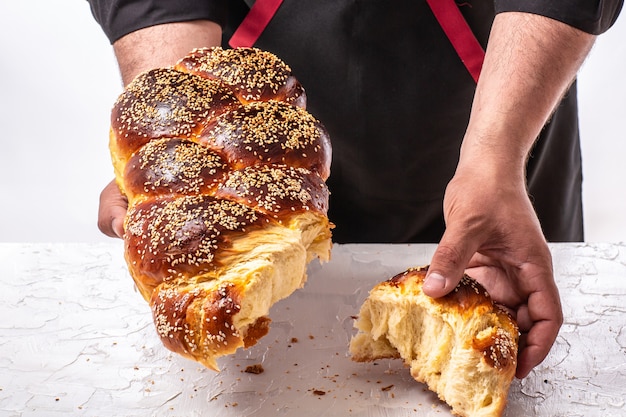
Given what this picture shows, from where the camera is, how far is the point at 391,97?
2.02 metres

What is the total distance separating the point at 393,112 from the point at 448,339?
78cm

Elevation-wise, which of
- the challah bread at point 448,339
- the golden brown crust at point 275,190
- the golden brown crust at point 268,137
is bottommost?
the challah bread at point 448,339

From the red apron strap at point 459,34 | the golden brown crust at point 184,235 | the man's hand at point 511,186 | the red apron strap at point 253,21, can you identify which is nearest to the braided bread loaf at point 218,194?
the golden brown crust at point 184,235

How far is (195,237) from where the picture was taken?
4.16 ft

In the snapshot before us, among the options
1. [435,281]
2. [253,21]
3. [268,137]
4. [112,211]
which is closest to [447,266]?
[435,281]

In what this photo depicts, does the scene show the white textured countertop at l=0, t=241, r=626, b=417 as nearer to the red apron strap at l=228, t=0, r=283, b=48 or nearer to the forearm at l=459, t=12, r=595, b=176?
the forearm at l=459, t=12, r=595, b=176

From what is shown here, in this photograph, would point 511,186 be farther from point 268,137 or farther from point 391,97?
point 391,97

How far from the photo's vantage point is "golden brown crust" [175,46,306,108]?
5.00ft

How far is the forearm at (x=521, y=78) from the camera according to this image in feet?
5.34

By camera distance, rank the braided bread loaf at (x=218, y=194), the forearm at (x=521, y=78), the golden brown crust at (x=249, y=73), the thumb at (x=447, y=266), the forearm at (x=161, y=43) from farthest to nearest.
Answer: the forearm at (x=161, y=43) < the forearm at (x=521, y=78) < the golden brown crust at (x=249, y=73) < the thumb at (x=447, y=266) < the braided bread loaf at (x=218, y=194)

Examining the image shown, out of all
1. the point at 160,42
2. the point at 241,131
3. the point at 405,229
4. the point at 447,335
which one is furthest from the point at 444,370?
the point at 160,42

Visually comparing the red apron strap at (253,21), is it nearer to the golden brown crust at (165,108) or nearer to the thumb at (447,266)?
the golden brown crust at (165,108)

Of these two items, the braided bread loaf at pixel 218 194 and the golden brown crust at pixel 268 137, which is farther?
the golden brown crust at pixel 268 137

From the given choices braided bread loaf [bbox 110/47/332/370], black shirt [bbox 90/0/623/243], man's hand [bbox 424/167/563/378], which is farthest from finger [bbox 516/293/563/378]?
black shirt [bbox 90/0/623/243]
